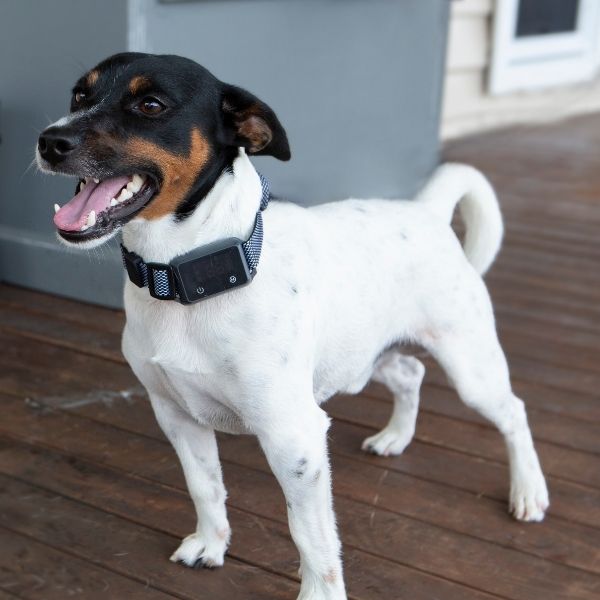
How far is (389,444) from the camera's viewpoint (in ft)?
9.15

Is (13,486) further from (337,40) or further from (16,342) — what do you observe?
(337,40)

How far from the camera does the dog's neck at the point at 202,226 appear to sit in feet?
6.11

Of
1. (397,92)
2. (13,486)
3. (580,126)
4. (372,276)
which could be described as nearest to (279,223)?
(372,276)

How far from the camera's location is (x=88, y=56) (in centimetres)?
362

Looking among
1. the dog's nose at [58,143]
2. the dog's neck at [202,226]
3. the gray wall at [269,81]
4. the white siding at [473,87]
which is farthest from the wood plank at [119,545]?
the white siding at [473,87]

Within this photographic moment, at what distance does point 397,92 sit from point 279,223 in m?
3.21

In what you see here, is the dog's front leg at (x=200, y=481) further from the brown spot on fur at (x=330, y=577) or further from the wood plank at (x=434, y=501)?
the wood plank at (x=434, y=501)

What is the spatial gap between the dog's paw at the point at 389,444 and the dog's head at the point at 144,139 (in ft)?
3.70

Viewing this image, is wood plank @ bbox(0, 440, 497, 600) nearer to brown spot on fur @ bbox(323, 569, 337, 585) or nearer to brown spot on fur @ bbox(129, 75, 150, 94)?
brown spot on fur @ bbox(323, 569, 337, 585)

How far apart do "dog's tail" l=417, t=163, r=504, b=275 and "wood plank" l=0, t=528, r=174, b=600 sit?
3.66ft

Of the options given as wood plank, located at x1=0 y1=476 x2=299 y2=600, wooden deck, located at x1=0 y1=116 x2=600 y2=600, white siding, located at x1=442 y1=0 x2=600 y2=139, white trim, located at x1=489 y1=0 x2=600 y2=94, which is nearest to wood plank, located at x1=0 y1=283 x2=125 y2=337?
wooden deck, located at x1=0 y1=116 x2=600 y2=600

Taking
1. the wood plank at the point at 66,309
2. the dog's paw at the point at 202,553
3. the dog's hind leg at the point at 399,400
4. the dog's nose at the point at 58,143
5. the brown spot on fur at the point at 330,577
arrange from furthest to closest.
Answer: the wood plank at the point at 66,309
the dog's hind leg at the point at 399,400
the dog's paw at the point at 202,553
the brown spot on fur at the point at 330,577
the dog's nose at the point at 58,143

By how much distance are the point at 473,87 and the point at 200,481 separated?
18.1ft

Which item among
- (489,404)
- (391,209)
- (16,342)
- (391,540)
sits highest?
(391,209)
